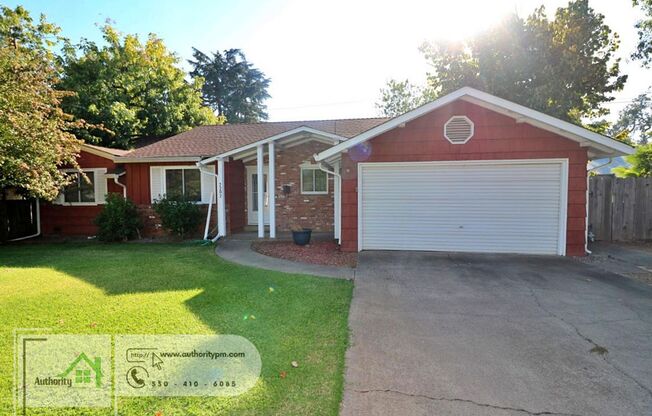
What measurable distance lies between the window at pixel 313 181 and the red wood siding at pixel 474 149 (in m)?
3.52

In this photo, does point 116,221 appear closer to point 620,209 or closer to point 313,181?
point 313,181

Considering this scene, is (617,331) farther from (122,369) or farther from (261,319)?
(122,369)

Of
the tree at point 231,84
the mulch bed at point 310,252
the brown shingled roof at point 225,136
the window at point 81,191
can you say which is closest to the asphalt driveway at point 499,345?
the mulch bed at point 310,252

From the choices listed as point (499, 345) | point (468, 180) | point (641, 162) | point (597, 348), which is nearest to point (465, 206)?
point (468, 180)

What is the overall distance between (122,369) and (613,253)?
34.7 ft

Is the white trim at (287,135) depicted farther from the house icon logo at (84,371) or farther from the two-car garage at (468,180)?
the house icon logo at (84,371)

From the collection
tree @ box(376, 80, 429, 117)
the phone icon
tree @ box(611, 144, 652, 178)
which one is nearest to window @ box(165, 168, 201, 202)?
the phone icon

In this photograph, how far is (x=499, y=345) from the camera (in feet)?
12.3

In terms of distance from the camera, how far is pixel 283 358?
3.40 m

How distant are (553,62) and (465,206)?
444 inches

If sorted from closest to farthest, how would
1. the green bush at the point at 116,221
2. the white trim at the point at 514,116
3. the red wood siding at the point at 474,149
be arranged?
1. the white trim at the point at 514,116
2. the red wood siding at the point at 474,149
3. the green bush at the point at 116,221

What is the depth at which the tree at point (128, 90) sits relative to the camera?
16766 millimetres

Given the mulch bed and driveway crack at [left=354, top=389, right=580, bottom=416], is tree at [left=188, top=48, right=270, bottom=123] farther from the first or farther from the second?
driveway crack at [left=354, top=389, right=580, bottom=416]

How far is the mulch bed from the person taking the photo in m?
7.81
